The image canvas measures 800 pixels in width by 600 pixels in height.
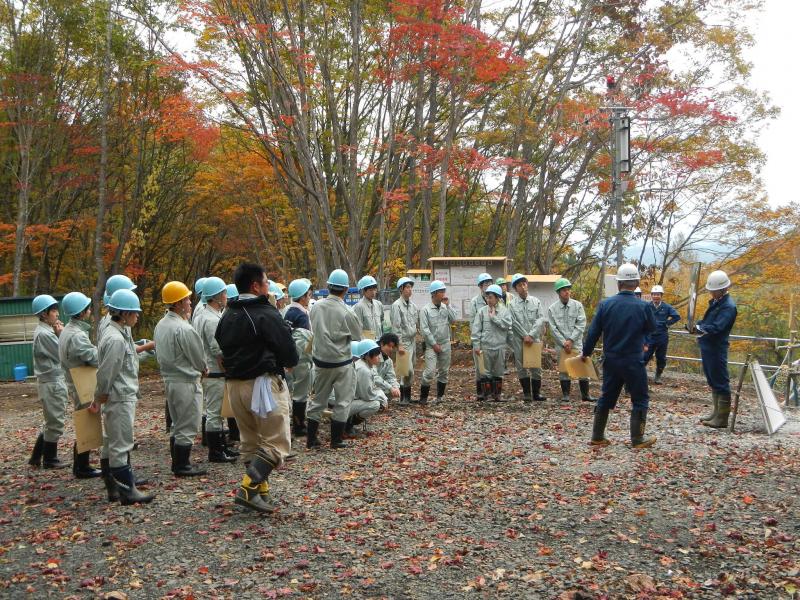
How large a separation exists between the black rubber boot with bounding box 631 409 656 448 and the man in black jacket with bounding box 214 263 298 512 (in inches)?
157

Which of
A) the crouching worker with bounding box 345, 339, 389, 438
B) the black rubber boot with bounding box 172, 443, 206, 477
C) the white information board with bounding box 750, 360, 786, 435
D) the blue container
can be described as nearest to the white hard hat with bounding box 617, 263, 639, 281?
the white information board with bounding box 750, 360, 786, 435

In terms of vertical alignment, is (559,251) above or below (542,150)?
below

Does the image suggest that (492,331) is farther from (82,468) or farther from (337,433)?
(82,468)

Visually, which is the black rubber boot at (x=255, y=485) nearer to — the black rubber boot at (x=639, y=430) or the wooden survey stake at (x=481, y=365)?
the black rubber boot at (x=639, y=430)

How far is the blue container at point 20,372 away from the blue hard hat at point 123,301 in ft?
44.9

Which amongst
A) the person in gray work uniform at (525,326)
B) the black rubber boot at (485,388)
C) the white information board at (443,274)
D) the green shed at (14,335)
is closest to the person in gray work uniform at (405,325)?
the black rubber boot at (485,388)

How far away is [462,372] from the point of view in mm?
15562

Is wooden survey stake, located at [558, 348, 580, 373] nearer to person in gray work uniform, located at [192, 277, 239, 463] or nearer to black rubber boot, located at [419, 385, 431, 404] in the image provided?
black rubber boot, located at [419, 385, 431, 404]

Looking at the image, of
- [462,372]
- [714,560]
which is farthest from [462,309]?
[714,560]

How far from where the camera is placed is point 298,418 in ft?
29.2

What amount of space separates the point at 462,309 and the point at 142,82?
12.2 meters

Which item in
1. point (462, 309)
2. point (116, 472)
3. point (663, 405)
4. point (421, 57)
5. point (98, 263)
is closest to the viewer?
point (116, 472)

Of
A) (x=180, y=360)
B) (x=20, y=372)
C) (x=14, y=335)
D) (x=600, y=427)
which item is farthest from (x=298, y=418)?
(x=14, y=335)

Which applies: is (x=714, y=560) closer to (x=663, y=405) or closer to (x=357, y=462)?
(x=357, y=462)
